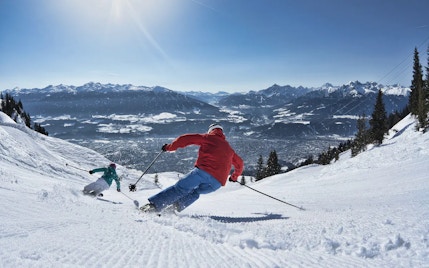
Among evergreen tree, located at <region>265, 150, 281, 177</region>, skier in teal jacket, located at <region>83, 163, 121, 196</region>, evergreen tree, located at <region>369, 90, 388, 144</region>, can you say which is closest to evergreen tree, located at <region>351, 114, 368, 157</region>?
evergreen tree, located at <region>369, 90, 388, 144</region>

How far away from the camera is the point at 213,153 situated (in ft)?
22.7

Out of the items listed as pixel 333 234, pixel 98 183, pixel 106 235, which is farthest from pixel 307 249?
pixel 98 183

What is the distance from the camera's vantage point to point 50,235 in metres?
3.73

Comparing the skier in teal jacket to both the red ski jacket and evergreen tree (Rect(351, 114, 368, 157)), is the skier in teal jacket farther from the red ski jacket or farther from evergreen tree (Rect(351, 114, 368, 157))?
evergreen tree (Rect(351, 114, 368, 157))

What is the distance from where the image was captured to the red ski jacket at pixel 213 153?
6926 mm

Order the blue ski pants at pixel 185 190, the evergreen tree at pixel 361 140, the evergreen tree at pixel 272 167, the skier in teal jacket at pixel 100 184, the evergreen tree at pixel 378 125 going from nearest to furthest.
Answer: the blue ski pants at pixel 185 190 < the skier in teal jacket at pixel 100 184 < the evergreen tree at pixel 378 125 < the evergreen tree at pixel 361 140 < the evergreen tree at pixel 272 167

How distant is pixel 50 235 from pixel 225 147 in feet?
13.6

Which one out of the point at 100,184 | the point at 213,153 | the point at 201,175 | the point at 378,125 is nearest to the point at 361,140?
the point at 378,125

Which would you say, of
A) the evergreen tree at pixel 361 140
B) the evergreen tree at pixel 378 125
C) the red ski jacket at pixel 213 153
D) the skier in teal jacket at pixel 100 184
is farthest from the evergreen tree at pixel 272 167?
the red ski jacket at pixel 213 153

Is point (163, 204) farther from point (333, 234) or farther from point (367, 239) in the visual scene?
point (367, 239)

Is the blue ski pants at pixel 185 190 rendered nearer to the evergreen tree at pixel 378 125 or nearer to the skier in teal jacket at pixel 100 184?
the skier in teal jacket at pixel 100 184

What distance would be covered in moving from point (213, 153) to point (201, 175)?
0.56 metres

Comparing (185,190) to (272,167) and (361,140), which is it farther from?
(272,167)

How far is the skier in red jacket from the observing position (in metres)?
6.92
